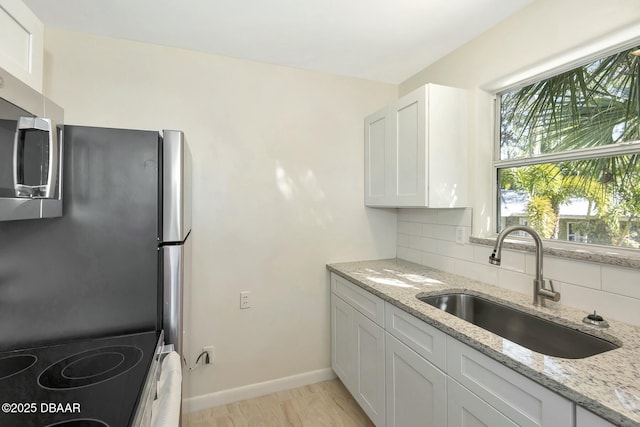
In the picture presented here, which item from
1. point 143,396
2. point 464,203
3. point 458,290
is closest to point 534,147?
point 464,203

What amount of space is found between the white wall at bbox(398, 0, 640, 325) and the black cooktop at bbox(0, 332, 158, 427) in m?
1.75

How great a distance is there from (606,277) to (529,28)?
127 cm

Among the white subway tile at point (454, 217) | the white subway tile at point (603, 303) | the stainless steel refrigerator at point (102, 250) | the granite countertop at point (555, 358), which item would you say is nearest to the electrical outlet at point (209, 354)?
the stainless steel refrigerator at point (102, 250)

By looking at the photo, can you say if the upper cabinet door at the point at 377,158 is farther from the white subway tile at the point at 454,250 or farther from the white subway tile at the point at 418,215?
the white subway tile at the point at 454,250

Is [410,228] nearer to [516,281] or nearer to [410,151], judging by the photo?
[410,151]

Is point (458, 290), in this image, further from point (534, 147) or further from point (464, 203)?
point (534, 147)

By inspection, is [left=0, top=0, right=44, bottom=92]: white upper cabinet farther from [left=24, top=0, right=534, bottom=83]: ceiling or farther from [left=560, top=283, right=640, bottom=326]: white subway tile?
[left=560, top=283, right=640, bottom=326]: white subway tile

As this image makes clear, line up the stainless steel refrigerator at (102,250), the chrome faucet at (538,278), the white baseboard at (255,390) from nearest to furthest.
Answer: the stainless steel refrigerator at (102,250), the chrome faucet at (538,278), the white baseboard at (255,390)

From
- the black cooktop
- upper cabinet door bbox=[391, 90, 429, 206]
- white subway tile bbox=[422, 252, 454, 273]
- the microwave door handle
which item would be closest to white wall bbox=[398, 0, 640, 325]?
white subway tile bbox=[422, 252, 454, 273]

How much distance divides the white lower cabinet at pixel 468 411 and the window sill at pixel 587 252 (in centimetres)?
79

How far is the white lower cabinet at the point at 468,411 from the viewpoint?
3.32ft

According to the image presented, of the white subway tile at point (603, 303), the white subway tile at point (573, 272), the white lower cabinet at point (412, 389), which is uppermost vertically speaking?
the white subway tile at point (573, 272)

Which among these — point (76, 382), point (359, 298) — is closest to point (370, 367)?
point (359, 298)

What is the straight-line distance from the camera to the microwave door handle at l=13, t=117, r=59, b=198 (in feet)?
2.96
